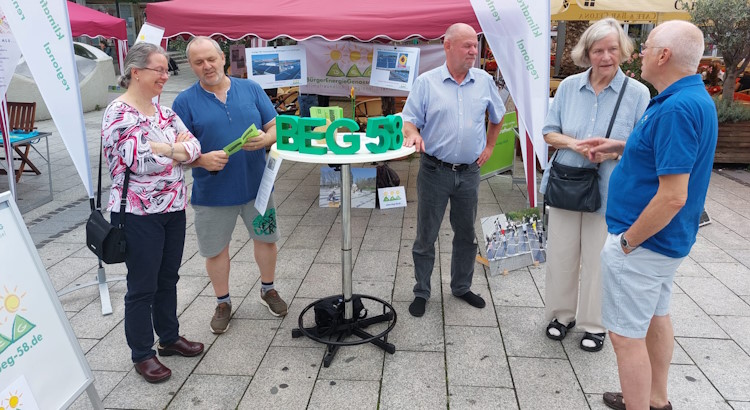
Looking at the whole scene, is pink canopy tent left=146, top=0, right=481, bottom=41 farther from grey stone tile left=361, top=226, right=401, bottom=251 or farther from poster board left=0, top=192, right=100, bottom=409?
poster board left=0, top=192, right=100, bottom=409

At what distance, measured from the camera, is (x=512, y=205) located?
5.88 m

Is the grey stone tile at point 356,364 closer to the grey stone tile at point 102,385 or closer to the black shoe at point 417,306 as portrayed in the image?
the black shoe at point 417,306

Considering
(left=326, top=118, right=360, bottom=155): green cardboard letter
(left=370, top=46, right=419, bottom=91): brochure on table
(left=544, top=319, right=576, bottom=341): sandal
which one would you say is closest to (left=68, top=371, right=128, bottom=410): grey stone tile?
(left=326, top=118, right=360, bottom=155): green cardboard letter

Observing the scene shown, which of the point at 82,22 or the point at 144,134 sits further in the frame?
the point at 82,22

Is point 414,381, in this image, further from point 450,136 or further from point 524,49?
point 524,49

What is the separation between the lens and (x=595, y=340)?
3074 millimetres

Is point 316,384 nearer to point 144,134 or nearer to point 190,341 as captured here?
point 190,341

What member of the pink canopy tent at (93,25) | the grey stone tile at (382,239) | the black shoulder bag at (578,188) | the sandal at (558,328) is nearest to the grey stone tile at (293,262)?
the grey stone tile at (382,239)

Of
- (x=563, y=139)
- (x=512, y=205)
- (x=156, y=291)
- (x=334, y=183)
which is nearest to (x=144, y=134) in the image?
(x=156, y=291)

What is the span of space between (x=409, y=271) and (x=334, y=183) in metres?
1.88

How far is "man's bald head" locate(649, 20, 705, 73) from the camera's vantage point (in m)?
1.94

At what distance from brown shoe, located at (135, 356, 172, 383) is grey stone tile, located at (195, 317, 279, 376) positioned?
0.17 meters

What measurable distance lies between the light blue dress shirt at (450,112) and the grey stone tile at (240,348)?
1485mm

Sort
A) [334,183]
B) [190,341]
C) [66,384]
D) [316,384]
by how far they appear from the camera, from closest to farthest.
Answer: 1. [66,384]
2. [316,384]
3. [190,341]
4. [334,183]
